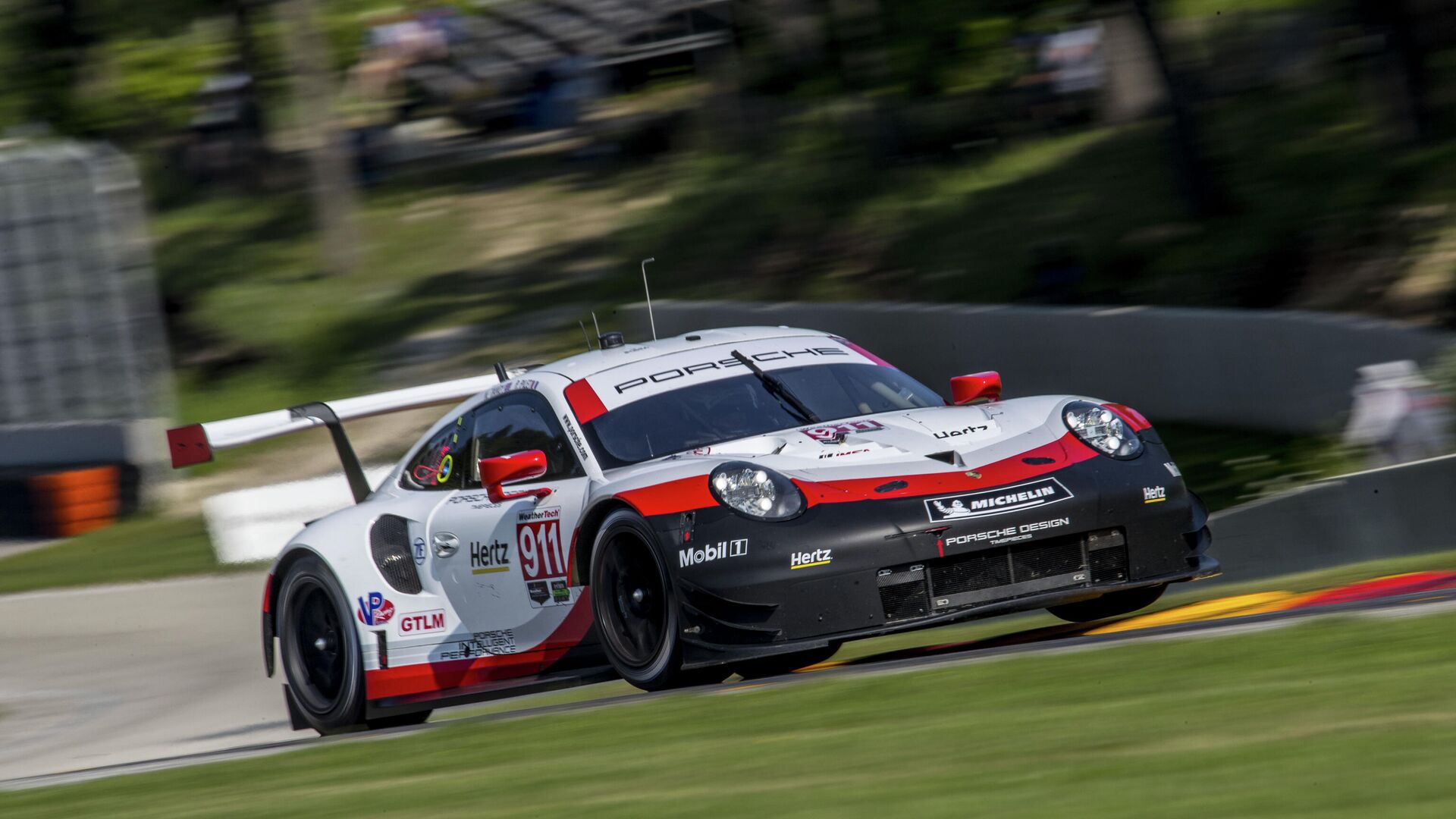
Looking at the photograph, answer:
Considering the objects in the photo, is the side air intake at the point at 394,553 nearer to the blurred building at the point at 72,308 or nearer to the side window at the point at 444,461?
the side window at the point at 444,461

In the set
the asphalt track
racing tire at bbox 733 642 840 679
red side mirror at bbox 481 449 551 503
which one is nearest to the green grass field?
the asphalt track

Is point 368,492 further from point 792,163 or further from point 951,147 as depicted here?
point 792,163

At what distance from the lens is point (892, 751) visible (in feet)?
15.0

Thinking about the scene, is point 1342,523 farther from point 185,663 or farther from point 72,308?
point 72,308

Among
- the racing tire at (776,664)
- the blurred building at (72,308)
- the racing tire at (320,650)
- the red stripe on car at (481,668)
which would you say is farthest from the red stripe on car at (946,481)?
the blurred building at (72,308)

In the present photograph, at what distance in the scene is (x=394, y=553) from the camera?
7992 mm

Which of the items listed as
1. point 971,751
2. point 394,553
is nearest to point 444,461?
point 394,553

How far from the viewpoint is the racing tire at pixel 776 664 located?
6527 millimetres

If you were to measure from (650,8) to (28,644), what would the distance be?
852 inches

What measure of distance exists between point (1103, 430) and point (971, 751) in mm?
2813

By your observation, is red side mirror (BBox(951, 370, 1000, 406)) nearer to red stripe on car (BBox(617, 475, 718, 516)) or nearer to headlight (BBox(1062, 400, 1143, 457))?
headlight (BBox(1062, 400, 1143, 457))

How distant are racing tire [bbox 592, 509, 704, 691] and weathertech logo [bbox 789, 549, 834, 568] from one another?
441 mm

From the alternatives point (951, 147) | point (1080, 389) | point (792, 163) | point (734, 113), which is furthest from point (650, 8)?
point (1080, 389)

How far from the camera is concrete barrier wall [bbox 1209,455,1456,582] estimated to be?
358 inches
